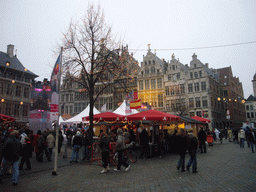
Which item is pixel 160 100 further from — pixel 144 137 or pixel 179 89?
pixel 144 137

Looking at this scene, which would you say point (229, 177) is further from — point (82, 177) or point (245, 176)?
point (82, 177)

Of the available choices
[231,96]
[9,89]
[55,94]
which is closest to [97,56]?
[55,94]

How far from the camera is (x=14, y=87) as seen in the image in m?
38.9

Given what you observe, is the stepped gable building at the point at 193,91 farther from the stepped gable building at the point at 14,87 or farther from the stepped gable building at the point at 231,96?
the stepped gable building at the point at 14,87

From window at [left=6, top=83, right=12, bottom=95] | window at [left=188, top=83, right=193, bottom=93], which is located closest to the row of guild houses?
window at [left=188, top=83, right=193, bottom=93]

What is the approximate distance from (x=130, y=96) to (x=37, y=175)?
→ 40.7ft

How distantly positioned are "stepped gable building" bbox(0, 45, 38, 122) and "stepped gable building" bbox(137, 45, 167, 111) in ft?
85.9

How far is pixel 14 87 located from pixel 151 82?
102 ft

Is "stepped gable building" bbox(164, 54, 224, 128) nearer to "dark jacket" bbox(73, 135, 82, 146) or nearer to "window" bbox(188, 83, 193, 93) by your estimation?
"window" bbox(188, 83, 193, 93)

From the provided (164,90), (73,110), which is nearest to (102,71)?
(164,90)

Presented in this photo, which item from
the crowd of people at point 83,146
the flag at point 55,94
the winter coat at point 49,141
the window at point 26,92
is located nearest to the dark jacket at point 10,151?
the crowd of people at point 83,146

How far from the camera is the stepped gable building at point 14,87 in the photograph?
36500 mm

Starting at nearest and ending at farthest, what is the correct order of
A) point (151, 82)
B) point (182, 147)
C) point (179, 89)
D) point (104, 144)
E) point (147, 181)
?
→ point (147, 181) → point (182, 147) → point (104, 144) → point (179, 89) → point (151, 82)

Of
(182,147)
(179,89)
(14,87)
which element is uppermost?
(179,89)
